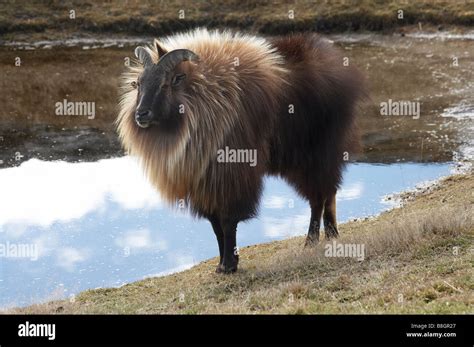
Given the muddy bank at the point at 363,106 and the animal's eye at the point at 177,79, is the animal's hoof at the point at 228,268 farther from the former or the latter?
the muddy bank at the point at 363,106

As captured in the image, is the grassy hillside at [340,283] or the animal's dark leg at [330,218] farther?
the animal's dark leg at [330,218]

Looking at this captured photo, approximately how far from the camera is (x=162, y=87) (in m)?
9.20

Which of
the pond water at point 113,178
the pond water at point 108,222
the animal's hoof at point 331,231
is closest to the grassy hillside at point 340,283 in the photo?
the animal's hoof at point 331,231

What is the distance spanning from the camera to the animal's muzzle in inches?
352

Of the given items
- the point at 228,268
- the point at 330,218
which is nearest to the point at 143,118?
the point at 228,268

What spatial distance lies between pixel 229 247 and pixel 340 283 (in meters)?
2.06

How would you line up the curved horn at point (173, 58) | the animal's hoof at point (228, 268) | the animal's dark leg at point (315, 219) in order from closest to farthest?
the curved horn at point (173, 58)
the animal's hoof at point (228, 268)
the animal's dark leg at point (315, 219)

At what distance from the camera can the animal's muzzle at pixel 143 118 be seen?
895 cm

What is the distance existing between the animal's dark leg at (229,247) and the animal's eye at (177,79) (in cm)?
189

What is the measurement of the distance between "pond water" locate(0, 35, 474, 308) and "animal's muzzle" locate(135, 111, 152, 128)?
1.54 metres

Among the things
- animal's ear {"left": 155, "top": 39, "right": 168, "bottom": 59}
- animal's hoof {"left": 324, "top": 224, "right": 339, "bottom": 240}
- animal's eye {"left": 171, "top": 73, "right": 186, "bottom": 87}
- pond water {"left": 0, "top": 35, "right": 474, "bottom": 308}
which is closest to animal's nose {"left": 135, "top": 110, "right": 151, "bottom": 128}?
animal's eye {"left": 171, "top": 73, "right": 186, "bottom": 87}

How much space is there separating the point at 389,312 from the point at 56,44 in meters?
29.5
